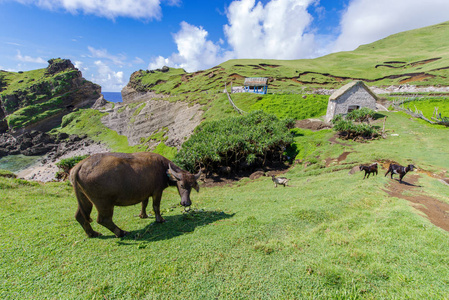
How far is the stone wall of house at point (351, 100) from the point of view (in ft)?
111

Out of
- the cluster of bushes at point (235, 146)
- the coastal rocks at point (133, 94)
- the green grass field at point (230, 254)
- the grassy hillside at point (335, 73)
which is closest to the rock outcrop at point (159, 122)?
the grassy hillside at point (335, 73)

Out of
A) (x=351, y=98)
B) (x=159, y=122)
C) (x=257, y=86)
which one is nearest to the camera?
(x=351, y=98)

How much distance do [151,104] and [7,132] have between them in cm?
6408

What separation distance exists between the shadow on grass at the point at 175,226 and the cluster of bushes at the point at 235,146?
12.4 meters

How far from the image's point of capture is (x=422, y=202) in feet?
31.9

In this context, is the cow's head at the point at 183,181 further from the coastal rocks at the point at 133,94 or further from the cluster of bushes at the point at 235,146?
the coastal rocks at the point at 133,94

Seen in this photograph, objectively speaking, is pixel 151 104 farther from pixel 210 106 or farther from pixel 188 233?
pixel 188 233

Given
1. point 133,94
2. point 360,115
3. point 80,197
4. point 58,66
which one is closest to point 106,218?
point 80,197

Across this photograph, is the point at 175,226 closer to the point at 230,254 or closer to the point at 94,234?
the point at 94,234

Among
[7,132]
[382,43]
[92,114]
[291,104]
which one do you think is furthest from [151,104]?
[382,43]

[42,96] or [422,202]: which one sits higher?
[42,96]

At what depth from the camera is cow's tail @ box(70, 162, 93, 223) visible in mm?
6397

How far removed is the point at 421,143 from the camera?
22.6m

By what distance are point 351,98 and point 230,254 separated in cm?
3759
